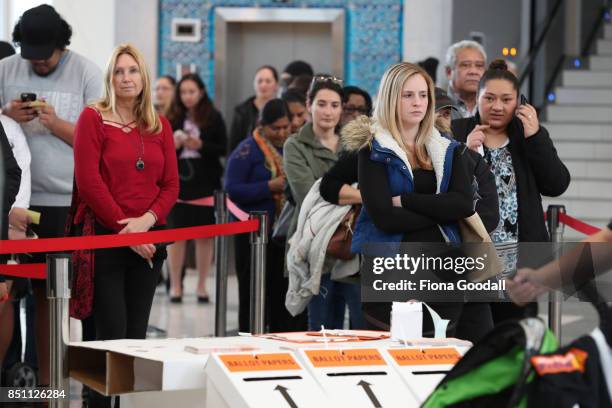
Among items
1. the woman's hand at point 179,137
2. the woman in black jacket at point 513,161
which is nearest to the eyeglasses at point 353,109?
the woman in black jacket at point 513,161

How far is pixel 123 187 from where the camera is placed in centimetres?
508

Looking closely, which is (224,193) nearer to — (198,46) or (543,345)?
(543,345)

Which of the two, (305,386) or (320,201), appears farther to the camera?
(320,201)

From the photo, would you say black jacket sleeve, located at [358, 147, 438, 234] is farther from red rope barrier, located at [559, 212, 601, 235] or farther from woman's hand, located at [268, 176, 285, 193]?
woman's hand, located at [268, 176, 285, 193]

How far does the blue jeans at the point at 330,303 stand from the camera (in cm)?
603

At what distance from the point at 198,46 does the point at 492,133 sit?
930 centimetres

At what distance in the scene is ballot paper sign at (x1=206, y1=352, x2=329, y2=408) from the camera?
2.98 m

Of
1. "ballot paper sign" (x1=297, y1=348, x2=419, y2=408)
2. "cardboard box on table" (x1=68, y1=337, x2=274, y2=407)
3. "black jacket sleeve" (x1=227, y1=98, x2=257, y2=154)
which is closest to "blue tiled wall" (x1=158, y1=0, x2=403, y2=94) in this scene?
"black jacket sleeve" (x1=227, y1=98, x2=257, y2=154)

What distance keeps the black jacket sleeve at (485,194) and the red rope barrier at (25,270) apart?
5.92 ft

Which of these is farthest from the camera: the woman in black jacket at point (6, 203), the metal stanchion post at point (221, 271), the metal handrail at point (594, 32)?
the metal handrail at point (594, 32)

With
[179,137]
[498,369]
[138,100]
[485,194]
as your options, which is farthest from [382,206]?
[179,137]

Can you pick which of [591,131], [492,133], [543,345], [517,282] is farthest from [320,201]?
[591,131]

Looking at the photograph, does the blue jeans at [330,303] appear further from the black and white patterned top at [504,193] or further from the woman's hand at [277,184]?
the black and white patterned top at [504,193]

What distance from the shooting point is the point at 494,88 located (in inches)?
203
